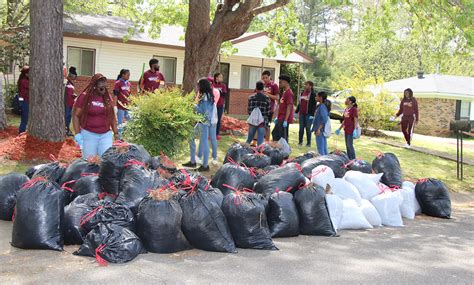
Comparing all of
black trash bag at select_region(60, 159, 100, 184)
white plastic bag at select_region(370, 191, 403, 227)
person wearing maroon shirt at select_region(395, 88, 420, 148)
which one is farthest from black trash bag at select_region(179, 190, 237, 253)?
person wearing maroon shirt at select_region(395, 88, 420, 148)

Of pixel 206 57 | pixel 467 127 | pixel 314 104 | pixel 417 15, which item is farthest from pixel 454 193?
pixel 206 57

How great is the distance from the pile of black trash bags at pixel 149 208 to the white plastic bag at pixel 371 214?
76cm

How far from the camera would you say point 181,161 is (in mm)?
10312

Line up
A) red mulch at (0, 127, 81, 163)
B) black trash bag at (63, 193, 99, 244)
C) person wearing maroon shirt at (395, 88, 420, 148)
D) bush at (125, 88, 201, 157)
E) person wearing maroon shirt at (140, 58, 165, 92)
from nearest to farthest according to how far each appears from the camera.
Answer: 1. black trash bag at (63, 193, 99, 244)
2. bush at (125, 88, 201, 157)
3. red mulch at (0, 127, 81, 163)
4. person wearing maroon shirt at (140, 58, 165, 92)
5. person wearing maroon shirt at (395, 88, 420, 148)

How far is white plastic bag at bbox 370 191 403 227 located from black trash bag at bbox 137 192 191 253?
9.63ft

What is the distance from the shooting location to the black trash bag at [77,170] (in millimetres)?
6175

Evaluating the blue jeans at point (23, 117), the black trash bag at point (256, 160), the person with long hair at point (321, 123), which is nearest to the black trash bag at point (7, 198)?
the black trash bag at point (256, 160)

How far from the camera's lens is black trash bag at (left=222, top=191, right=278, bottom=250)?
5.33 m

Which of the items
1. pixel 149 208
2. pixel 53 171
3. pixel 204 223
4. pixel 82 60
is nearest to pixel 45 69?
pixel 53 171

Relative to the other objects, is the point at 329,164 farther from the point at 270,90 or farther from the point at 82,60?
the point at 82,60

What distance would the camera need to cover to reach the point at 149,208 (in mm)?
5023

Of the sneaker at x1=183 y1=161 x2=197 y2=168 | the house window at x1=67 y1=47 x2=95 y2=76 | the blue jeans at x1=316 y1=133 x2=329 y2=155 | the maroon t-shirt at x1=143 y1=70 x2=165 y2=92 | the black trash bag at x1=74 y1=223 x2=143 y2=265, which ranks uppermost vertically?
the house window at x1=67 y1=47 x2=95 y2=76

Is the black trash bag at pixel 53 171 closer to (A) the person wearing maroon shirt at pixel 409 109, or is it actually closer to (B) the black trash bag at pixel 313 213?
(B) the black trash bag at pixel 313 213

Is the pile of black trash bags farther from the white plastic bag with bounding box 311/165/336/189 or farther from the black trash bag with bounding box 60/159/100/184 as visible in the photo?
the white plastic bag with bounding box 311/165/336/189
